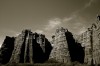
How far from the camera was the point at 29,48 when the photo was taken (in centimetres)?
8188

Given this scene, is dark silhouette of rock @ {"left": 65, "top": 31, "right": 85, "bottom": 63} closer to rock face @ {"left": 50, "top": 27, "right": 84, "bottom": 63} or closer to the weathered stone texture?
rock face @ {"left": 50, "top": 27, "right": 84, "bottom": 63}

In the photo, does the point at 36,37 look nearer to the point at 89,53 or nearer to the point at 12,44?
the point at 12,44

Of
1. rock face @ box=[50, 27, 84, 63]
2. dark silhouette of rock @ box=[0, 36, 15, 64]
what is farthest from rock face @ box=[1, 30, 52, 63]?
rock face @ box=[50, 27, 84, 63]

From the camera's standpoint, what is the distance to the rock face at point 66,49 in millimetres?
71812

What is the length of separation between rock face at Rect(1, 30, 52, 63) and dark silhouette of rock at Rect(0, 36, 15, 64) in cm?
95

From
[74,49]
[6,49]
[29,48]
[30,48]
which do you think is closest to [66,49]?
[74,49]

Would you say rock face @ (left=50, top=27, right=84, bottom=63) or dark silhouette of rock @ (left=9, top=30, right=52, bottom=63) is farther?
dark silhouette of rock @ (left=9, top=30, right=52, bottom=63)

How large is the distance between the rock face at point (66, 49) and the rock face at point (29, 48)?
8629mm

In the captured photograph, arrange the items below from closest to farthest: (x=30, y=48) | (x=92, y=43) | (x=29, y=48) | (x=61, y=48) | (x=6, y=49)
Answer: (x=92, y=43) → (x=61, y=48) → (x=30, y=48) → (x=29, y=48) → (x=6, y=49)

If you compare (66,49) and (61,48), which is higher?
(61,48)

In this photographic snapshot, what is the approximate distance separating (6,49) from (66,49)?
35.6 m

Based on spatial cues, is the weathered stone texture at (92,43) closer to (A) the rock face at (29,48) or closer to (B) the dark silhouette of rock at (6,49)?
(A) the rock face at (29,48)

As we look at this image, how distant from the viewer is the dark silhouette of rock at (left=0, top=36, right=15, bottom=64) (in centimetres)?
8371

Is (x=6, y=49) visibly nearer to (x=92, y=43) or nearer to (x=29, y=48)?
(x=29, y=48)
